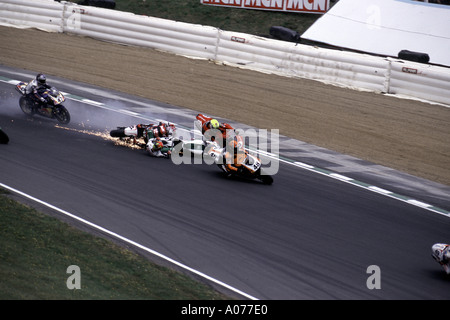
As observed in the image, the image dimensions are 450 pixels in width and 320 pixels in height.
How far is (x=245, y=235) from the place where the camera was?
989cm

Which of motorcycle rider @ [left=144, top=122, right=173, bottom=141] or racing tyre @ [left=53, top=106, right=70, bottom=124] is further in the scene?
racing tyre @ [left=53, top=106, right=70, bottom=124]

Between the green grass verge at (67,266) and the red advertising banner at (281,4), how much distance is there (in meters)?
25.7

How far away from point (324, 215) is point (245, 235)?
2017 millimetres

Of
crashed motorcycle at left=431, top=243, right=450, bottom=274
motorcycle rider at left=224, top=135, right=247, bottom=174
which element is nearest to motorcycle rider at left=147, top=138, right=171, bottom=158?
motorcycle rider at left=224, top=135, right=247, bottom=174

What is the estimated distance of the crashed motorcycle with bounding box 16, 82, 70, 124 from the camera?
15328mm

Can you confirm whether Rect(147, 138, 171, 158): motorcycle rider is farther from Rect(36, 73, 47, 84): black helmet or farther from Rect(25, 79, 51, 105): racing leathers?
Rect(36, 73, 47, 84): black helmet

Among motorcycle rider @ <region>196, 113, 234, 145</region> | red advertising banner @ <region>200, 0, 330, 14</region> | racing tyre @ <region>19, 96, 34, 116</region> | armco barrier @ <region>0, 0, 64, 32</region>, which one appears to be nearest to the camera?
motorcycle rider @ <region>196, 113, 234, 145</region>

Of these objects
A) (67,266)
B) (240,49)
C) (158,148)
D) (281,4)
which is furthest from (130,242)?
(281,4)

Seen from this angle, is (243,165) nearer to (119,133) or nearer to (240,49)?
(119,133)

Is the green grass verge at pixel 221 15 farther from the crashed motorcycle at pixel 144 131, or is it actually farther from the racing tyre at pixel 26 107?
the crashed motorcycle at pixel 144 131

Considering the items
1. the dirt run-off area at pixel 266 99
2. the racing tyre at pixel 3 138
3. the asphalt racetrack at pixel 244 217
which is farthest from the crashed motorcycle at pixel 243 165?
the racing tyre at pixel 3 138

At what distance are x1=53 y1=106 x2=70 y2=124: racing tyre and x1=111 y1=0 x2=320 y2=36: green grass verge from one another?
18.1 m

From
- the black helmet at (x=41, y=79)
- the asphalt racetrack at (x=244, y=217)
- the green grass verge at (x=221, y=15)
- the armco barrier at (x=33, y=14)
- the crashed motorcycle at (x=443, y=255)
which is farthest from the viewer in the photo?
the green grass verge at (x=221, y=15)

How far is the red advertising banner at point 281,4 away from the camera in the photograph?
1280 inches
